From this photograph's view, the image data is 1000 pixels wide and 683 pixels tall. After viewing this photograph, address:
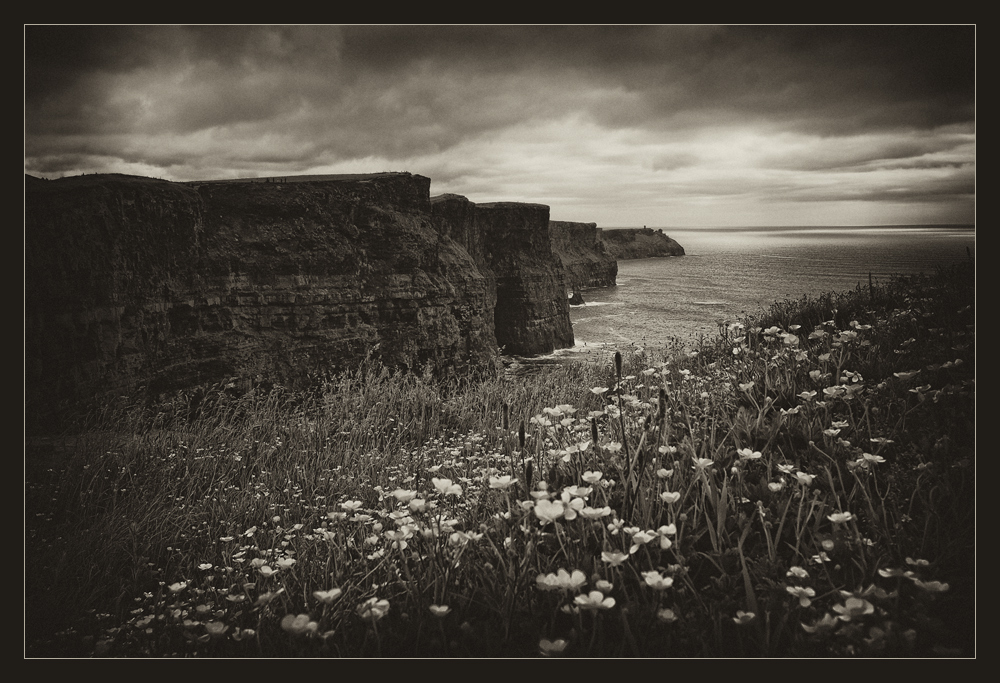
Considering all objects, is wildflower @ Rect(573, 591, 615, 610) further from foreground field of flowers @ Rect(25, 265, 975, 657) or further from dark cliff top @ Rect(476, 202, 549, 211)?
dark cliff top @ Rect(476, 202, 549, 211)

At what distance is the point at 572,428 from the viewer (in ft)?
10.6

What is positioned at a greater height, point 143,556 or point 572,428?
point 572,428

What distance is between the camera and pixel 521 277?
3722 centimetres

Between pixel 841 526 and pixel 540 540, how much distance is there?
45.3 inches

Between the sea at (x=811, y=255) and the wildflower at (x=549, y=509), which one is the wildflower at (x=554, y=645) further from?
the sea at (x=811, y=255)

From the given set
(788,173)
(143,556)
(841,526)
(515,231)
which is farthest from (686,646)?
(515,231)

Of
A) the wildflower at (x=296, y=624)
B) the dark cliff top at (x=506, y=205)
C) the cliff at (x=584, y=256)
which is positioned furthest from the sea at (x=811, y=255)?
the cliff at (x=584, y=256)

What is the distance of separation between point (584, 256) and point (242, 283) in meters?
54.5

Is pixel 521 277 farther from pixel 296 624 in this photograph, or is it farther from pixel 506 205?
pixel 296 624

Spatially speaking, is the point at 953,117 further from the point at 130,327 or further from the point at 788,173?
the point at 130,327

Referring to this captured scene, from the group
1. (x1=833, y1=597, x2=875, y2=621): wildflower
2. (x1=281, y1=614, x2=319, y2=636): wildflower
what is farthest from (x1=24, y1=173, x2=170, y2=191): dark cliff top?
(x1=833, y1=597, x2=875, y2=621): wildflower

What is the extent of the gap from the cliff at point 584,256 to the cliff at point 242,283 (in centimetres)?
3699

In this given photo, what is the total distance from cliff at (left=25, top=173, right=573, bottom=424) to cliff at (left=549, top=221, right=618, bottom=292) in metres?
37.0

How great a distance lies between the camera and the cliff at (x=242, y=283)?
18.5 feet
